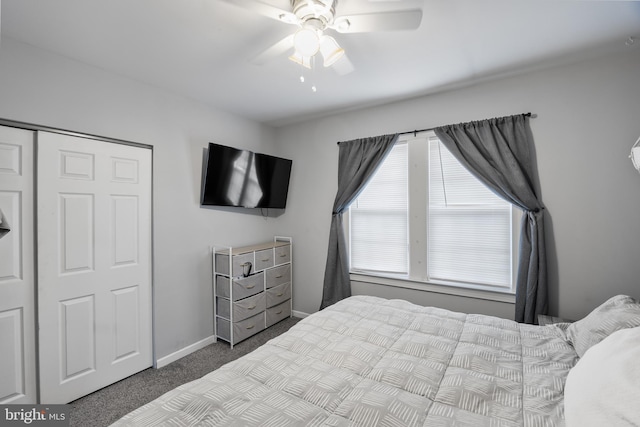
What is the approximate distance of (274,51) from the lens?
5.57 feet

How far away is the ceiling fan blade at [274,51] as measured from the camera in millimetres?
1618

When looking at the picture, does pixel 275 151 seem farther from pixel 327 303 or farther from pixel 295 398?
pixel 295 398

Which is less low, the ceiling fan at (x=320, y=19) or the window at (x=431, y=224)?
the ceiling fan at (x=320, y=19)

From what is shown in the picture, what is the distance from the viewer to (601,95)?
211 cm

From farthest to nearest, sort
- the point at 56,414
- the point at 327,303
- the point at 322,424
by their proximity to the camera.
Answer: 1. the point at 327,303
2. the point at 56,414
3. the point at 322,424

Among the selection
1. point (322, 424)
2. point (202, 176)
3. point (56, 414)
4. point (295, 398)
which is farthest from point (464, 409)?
point (202, 176)

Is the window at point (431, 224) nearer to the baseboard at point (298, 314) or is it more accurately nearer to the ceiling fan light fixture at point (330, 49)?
the baseboard at point (298, 314)

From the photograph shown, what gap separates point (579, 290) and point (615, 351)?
1.52 meters

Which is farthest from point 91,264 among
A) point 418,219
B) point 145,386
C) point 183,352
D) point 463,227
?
point 463,227

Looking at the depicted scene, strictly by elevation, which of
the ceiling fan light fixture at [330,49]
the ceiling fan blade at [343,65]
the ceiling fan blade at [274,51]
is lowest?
the ceiling fan light fixture at [330,49]

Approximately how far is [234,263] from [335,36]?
2.27 m

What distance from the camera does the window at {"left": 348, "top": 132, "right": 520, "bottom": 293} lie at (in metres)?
2.56

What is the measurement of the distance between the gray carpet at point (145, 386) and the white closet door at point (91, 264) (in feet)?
0.33

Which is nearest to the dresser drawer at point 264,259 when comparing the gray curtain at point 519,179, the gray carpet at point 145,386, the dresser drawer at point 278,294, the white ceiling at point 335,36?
the dresser drawer at point 278,294
